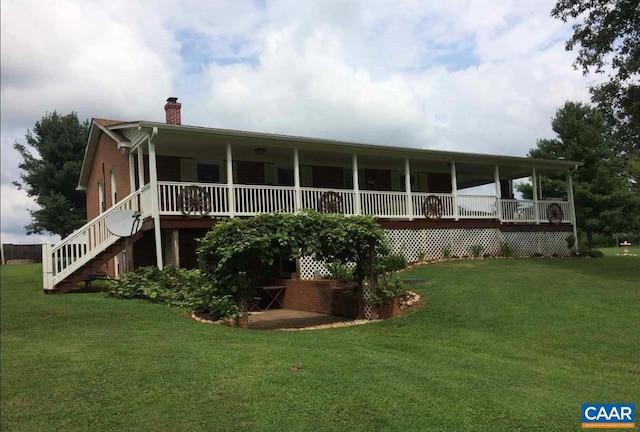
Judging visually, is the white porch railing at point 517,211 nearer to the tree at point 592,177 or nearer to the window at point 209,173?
the window at point 209,173

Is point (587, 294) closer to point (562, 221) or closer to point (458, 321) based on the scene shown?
point (458, 321)

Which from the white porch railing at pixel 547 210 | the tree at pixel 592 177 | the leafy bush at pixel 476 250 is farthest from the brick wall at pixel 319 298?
the tree at pixel 592 177

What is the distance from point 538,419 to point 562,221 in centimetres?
1956

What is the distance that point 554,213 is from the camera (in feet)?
74.4

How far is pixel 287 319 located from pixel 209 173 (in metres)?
7.27

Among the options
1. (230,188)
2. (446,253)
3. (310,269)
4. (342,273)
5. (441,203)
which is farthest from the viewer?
(441,203)

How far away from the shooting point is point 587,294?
11703 millimetres

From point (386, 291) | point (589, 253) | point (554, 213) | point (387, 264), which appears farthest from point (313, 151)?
point (589, 253)

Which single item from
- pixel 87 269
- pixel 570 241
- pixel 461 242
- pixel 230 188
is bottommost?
pixel 570 241

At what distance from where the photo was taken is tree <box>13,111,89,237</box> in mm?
35188

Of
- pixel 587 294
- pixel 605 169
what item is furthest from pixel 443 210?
pixel 605 169

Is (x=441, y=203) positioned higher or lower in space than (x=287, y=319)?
higher

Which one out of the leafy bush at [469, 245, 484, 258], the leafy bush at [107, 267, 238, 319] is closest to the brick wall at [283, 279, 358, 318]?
the leafy bush at [107, 267, 238, 319]

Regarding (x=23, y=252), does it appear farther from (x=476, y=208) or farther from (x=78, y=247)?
(x=476, y=208)
